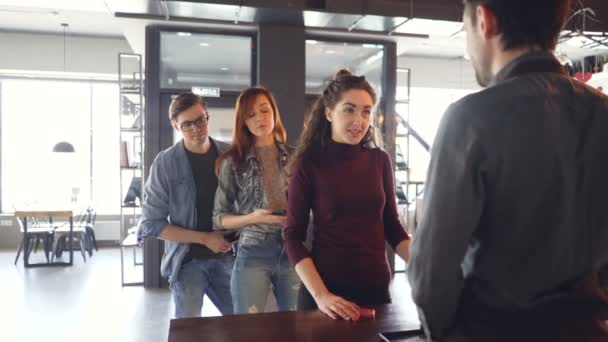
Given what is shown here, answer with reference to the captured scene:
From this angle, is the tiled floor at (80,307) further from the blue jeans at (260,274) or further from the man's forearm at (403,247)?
the man's forearm at (403,247)

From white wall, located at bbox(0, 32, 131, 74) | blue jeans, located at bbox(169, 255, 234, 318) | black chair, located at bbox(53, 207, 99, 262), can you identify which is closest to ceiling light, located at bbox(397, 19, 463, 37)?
blue jeans, located at bbox(169, 255, 234, 318)

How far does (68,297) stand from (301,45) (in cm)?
359

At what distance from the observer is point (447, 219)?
0.71 m

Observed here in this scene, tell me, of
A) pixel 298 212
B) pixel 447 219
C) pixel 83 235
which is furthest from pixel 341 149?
pixel 83 235

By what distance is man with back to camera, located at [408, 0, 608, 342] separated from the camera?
70 centimetres

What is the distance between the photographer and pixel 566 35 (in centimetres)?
304

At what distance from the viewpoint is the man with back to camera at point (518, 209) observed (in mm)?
699

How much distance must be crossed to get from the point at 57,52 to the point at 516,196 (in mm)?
8417

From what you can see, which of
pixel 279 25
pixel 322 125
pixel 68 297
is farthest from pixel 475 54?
pixel 68 297

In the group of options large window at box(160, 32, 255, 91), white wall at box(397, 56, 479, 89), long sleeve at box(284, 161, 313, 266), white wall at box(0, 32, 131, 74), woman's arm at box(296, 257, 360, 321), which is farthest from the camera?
white wall at box(397, 56, 479, 89)

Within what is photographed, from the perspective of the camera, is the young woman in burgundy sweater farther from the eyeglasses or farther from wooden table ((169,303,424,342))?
the eyeglasses

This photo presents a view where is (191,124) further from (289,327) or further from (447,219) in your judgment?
(447,219)

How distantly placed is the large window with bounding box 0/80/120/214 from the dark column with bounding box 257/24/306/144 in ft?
15.0

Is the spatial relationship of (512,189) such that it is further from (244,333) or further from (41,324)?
(41,324)
